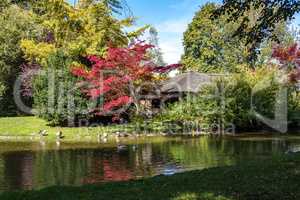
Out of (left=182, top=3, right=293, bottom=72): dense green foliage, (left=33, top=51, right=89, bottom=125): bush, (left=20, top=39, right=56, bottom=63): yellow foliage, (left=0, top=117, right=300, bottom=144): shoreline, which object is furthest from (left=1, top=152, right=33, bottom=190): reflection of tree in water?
(left=182, top=3, right=293, bottom=72): dense green foliage

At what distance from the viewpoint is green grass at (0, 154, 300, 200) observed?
8.38m

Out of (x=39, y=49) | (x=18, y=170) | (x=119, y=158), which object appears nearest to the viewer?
(x=18, y=170)

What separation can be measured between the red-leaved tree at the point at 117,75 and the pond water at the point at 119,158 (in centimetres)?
465

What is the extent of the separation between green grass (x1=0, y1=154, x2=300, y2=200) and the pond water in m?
2.92

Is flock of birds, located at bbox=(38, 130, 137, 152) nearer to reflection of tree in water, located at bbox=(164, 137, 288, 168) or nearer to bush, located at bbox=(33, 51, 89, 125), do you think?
reflection of tree in water, located at bbox=(164, 137, 288, 168)

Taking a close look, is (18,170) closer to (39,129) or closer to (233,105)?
(39,129)

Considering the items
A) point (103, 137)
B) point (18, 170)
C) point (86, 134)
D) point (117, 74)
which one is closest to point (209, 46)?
point (117, 74)

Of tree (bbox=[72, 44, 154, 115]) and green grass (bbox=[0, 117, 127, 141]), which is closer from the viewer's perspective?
green grass (bbox=[0, 117, 127, 141])

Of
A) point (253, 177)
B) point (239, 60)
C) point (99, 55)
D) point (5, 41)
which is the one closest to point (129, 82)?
point (99, 55)

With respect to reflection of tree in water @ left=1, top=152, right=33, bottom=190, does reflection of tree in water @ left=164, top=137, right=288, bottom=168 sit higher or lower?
higher

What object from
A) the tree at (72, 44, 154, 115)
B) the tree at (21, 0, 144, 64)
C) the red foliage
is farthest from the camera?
the red foliage

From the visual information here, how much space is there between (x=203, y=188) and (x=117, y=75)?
60.5 ft

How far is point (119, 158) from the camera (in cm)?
1753

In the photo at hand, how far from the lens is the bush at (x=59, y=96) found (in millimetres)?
27797
